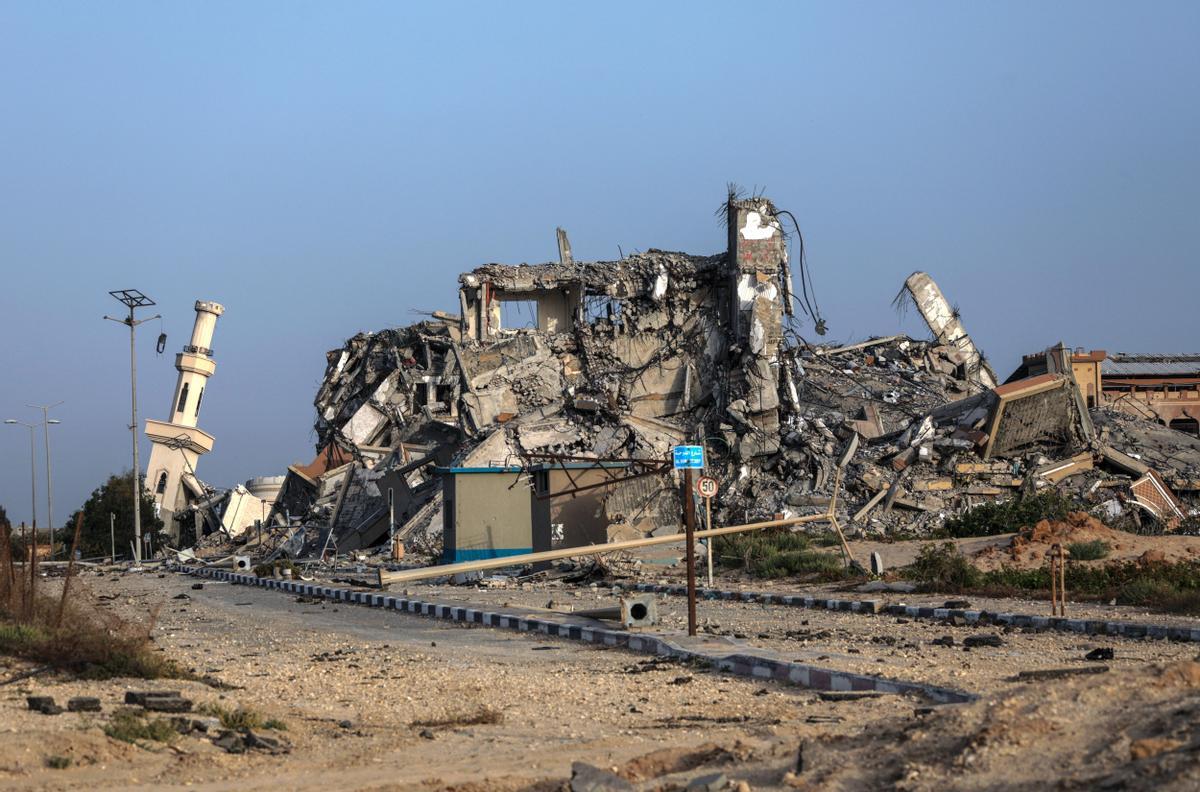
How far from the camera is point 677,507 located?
30.6 m

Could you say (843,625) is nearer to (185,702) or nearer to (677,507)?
(185,702)

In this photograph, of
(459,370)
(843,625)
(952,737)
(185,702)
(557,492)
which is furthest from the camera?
(459,370)

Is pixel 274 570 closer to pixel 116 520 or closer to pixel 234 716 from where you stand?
pixel 234 716

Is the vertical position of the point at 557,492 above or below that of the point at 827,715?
above

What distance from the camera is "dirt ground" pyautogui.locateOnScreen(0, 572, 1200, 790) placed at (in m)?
5.66

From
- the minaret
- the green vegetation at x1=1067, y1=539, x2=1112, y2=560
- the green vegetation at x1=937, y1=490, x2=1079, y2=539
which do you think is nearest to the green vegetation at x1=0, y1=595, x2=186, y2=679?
the green vegetation at x1=1067, y1=539, x2=1112, y2=560

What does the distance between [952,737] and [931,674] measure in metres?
4.65

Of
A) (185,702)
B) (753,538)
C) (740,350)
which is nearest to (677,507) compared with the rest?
(753,538)

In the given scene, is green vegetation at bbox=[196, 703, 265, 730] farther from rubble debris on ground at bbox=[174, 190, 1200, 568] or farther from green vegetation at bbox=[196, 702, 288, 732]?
rubble debris on ground at bbox=[174, 190, 1200, 568]

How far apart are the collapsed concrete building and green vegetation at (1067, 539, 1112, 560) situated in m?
8.32

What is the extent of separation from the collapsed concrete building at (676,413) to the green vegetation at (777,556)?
166 cm

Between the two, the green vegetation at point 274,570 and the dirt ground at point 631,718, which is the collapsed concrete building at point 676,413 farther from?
the dirt ground at point 631,718

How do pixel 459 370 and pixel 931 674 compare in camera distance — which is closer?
pixel 931 674

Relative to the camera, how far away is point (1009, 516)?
28547 millimetres
